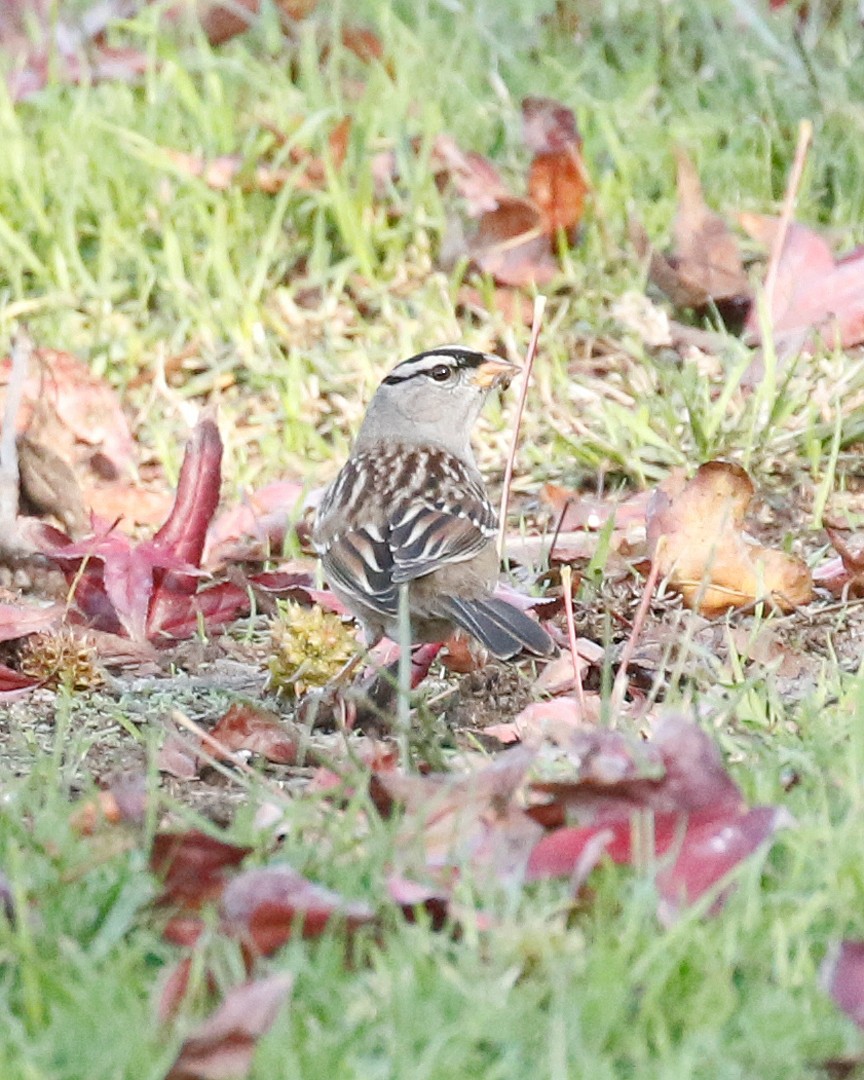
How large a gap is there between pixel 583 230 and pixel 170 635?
2.43m

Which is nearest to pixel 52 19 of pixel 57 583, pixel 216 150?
pixel 216 150

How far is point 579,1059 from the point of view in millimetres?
2289

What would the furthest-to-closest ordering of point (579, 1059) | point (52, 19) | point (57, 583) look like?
point (52, 19), point (57, 583), point (579, 1059)

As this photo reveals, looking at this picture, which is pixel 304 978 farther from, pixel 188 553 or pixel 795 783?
pixel 188 553

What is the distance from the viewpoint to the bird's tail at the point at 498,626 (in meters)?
3.92

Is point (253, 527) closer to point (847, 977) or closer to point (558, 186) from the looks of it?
point (558, 186)

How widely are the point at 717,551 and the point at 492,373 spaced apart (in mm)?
1156

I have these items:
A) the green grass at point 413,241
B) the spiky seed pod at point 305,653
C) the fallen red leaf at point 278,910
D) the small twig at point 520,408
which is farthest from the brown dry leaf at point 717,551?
the fallen red leaf at point 278,910

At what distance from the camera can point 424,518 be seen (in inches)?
180

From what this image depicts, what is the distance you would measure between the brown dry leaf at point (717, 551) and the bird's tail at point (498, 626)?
41cm

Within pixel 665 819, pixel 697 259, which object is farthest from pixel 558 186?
pixel 665 819

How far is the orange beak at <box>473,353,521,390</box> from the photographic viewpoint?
17.4 ft

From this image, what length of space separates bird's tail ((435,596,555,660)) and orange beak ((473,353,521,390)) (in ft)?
3.71

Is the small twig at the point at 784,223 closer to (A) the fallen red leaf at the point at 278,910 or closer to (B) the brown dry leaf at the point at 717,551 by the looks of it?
(B) the brown dry leaf at the point at 717,551
